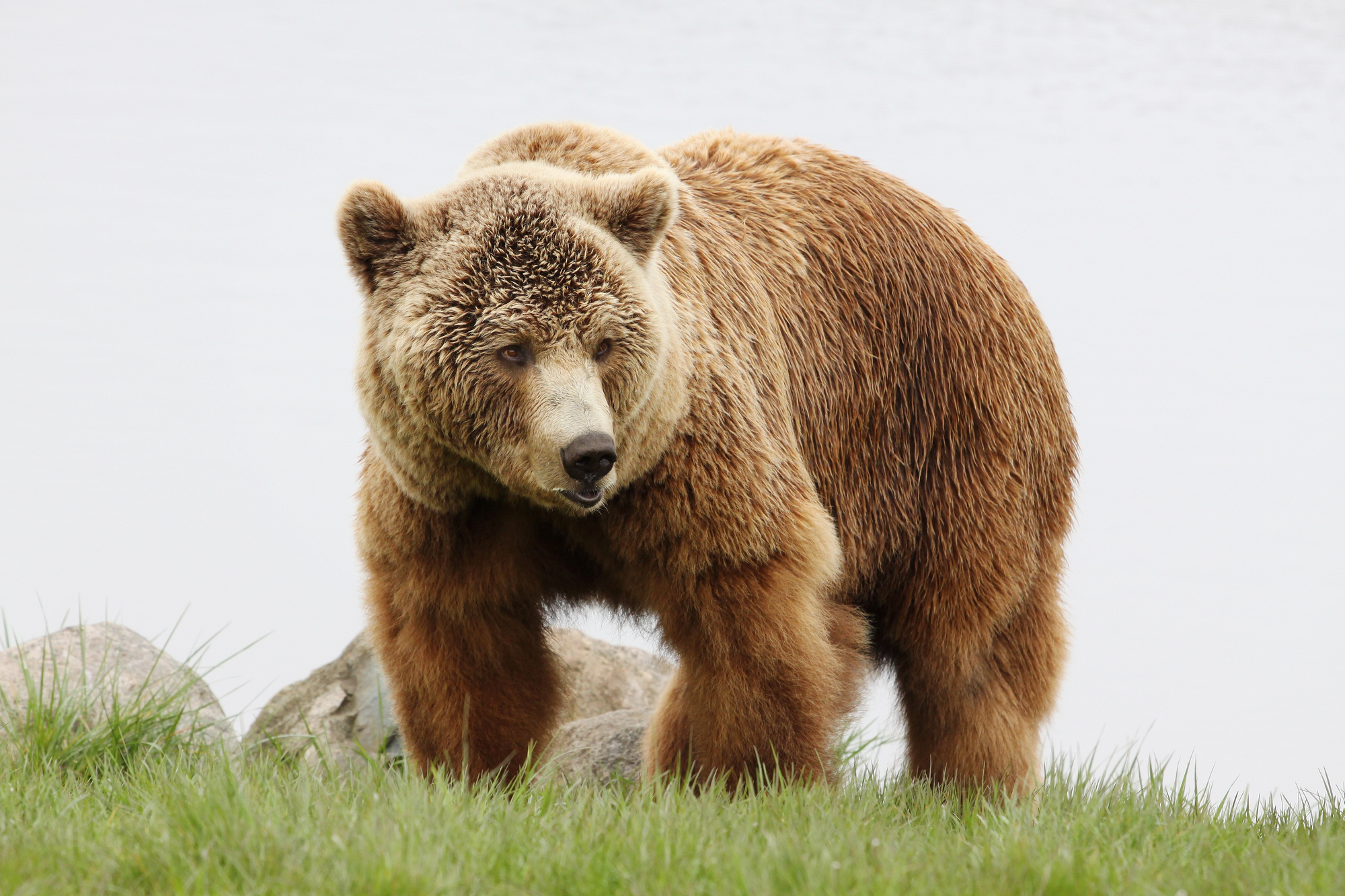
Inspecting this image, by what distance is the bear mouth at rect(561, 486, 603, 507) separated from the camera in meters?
3.57

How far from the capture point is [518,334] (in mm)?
3664

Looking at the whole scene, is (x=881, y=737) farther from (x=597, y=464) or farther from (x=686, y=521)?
(x=597, y=464)

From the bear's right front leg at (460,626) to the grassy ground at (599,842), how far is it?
317 mm

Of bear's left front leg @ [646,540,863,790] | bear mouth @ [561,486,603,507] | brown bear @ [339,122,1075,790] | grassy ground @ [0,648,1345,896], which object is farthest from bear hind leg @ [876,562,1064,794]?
bear mouth @ [561,486,603,507]

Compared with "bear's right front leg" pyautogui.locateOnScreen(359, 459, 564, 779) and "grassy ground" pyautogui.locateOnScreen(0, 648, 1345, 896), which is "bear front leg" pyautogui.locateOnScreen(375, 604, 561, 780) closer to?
"bear's right front leg" pyautogui.locateOnScreen(359, 459, 564, 779)

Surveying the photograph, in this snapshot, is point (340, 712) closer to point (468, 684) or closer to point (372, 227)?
point (468, 684)

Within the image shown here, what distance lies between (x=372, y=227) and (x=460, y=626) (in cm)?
122

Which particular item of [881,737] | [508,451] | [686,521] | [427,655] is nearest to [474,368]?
[508,451]

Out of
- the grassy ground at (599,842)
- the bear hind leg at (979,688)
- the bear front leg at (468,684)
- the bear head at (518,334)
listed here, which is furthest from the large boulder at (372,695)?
the bear head at (518,334)

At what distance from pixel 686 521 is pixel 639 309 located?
642 millimetres

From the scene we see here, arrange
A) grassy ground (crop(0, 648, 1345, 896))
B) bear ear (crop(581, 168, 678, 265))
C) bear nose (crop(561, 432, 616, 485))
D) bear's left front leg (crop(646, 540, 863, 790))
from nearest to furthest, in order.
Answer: grassy ground (crop(0, 648, 1345, 896)), bear nose (crop(561, 432, 616, 485)), bear ear (crop(581, 168, 678, 265)), bear's left front leg (crop(646, 540, 863, 790))

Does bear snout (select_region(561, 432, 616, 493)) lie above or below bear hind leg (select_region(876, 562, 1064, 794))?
above

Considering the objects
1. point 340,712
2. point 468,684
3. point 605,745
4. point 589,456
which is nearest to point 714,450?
point 589,456

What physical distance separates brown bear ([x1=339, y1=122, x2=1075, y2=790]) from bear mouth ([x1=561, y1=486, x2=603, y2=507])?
0.01 m
